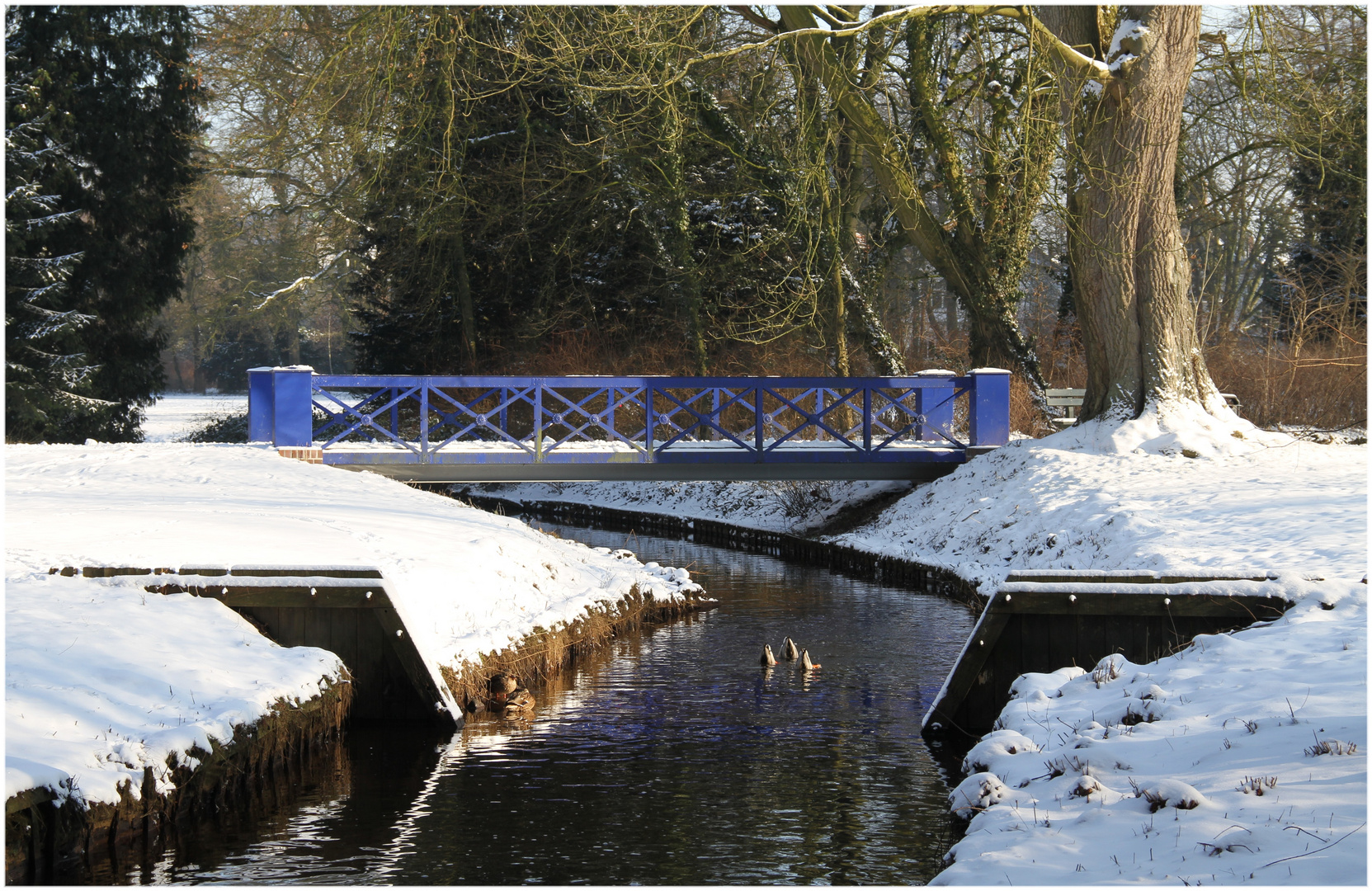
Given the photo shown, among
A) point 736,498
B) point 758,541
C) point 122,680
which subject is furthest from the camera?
point 736,498

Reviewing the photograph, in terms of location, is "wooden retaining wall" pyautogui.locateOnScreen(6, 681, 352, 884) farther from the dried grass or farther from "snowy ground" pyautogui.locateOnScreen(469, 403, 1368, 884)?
"snowy ground" pyautogui.locateOnScreen(469, 403, 1368, 884)

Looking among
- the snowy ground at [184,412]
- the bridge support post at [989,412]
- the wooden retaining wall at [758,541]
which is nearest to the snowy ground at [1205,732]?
the wooden retaining wall at [758,541]

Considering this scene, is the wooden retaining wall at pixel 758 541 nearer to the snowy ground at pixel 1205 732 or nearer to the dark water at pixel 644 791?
the snowy ground at pixel 1205 732

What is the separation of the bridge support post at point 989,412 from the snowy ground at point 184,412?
53.4 ft

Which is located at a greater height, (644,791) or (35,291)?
(35,291)

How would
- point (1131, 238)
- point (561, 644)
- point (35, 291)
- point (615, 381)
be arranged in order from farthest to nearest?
point (35, 291) → point (615, 381) → point (1131, 238) → point (561, 644)

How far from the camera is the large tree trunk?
45.3ft

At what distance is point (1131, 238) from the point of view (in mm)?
14250

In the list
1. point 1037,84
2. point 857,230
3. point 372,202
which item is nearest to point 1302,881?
point 1037,84

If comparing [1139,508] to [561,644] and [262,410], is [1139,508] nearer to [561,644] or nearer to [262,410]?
[561,644]

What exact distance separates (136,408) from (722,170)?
11896 millimetres

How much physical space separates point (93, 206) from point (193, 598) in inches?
686

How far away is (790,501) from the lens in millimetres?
18781

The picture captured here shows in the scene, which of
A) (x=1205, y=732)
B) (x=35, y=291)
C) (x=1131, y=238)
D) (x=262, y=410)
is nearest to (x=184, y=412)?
(x=35, y=291)
